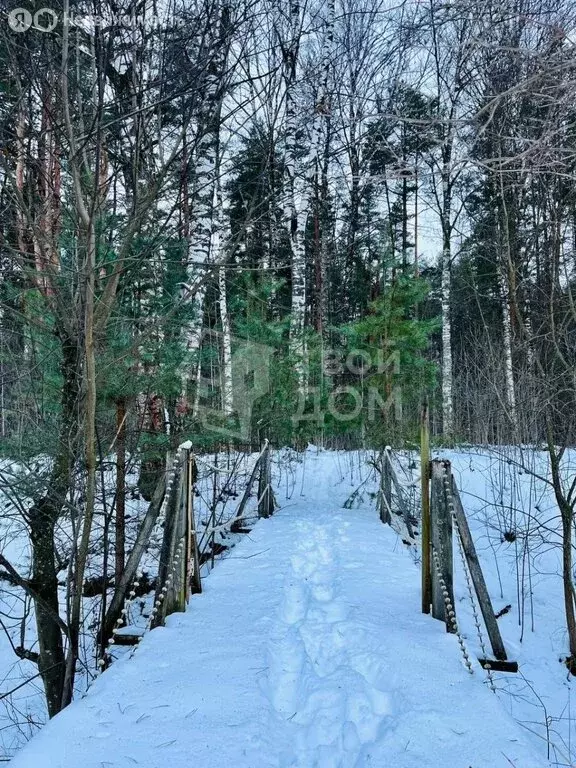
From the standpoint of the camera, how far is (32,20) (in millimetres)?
2826

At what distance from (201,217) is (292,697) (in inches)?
183

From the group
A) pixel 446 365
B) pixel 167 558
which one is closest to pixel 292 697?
pixel 167 558

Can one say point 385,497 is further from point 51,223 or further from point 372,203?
point 372,203

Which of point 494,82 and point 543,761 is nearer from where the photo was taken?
point 543,761

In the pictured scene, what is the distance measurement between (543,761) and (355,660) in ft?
3.78

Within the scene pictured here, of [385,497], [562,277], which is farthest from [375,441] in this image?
[562,277]

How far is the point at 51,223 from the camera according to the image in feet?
13.3

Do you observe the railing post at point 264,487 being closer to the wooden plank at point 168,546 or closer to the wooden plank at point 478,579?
the wooden plank at point 168,546

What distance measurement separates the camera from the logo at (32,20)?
8.61 ft

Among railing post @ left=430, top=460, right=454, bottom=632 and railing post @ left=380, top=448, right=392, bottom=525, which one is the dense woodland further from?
railing post @ left=430, top=460, right=454, bottom=632

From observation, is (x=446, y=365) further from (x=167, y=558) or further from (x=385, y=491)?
(x=167, y=558)

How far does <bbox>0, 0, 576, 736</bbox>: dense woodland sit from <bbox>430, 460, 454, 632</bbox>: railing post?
144 centimetres

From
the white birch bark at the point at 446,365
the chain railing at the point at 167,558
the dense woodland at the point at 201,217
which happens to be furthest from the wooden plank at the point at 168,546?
the white birch bark at the point at 446,365

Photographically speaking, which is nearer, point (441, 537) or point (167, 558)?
point (441, 537)
